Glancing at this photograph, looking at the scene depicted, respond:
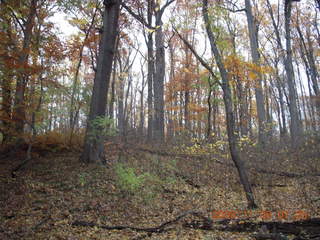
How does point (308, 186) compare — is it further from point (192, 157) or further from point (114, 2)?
point (114, 2)

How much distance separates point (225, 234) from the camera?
5000 millimetres

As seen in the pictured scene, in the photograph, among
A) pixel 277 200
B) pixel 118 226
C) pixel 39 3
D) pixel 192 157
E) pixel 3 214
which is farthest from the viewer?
pixel 192 157

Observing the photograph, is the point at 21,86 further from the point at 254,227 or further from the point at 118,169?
the point at 254,227

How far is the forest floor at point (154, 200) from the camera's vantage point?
17.5 feet

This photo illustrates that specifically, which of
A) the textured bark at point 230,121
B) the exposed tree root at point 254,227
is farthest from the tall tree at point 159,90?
the exposed tree root at point 254,227

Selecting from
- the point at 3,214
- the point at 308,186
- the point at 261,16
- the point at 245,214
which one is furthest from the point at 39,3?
the point at 261,16

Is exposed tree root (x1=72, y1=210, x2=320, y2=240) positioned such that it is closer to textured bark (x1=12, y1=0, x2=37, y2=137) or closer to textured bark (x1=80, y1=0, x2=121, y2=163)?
textured bark (x1=80, y1=0, x2=121, y2=163)

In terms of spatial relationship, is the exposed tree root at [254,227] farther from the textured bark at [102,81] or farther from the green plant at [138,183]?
the textured bark at [102,81]

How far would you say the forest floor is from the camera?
5.34 m

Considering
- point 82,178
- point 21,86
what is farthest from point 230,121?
point 21,86

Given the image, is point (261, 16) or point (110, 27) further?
point (261, 16)

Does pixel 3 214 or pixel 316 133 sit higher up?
pixel 316 133

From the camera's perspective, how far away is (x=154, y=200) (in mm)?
7250

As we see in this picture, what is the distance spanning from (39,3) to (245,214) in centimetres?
1161
